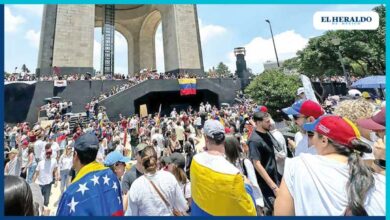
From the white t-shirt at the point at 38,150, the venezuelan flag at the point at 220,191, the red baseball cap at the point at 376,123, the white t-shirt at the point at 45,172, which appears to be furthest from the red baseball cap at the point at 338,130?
the white t-shirt at the point at 38,150

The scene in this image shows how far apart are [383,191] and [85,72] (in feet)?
75.4

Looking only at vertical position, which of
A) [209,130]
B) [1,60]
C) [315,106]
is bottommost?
[209,130]

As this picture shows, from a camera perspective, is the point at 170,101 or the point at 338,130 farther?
the point at 170,101

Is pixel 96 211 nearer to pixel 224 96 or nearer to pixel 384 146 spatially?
pixel 384 146

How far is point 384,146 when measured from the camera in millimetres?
1973

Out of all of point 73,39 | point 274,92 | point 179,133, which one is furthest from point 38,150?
point 73,39

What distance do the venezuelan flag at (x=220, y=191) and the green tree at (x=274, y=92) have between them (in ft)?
54.4

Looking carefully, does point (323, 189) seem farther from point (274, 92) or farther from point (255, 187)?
point (274, 92)

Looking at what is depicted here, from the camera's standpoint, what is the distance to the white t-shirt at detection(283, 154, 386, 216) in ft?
5.12

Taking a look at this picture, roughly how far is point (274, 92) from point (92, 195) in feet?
57.3

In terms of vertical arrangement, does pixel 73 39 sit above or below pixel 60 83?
above

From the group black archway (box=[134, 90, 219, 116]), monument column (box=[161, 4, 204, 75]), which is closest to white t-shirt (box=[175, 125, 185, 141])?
black archway (box=[134, 90, 219, 116])

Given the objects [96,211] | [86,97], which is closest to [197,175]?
[96,211]

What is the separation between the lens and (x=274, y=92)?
1827 cm
